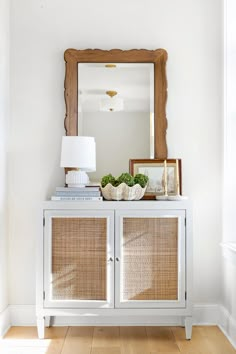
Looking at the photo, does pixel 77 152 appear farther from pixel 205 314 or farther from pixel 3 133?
pixel 205 314

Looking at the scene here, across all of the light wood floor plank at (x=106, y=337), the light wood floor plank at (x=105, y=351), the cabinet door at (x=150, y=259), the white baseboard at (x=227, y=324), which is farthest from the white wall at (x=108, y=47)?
the light wood floor plank at (x=105, y=351)

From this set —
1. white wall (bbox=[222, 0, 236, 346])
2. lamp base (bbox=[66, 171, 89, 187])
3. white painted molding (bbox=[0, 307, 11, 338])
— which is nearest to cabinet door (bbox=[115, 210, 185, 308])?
lamp base (bbox=[66, 171, 89, 187])

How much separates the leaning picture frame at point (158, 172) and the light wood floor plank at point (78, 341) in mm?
1007

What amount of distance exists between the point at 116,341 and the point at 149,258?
1.86 feet

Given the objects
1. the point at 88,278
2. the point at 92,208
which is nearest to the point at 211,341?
the point at 88,278

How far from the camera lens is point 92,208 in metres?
2.90

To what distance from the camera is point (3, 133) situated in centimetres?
314

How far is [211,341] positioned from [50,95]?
195cm

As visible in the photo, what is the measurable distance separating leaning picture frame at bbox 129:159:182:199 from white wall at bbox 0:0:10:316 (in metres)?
0.86

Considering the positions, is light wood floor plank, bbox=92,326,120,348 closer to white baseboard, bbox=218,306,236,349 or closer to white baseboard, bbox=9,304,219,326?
white baseboard, bbox=9,304,219,326

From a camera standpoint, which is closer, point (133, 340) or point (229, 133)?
point (133, 340)

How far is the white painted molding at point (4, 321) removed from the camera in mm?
3037

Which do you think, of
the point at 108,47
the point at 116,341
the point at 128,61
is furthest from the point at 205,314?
the point at 108,47

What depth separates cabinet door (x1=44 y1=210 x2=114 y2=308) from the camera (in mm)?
2900
